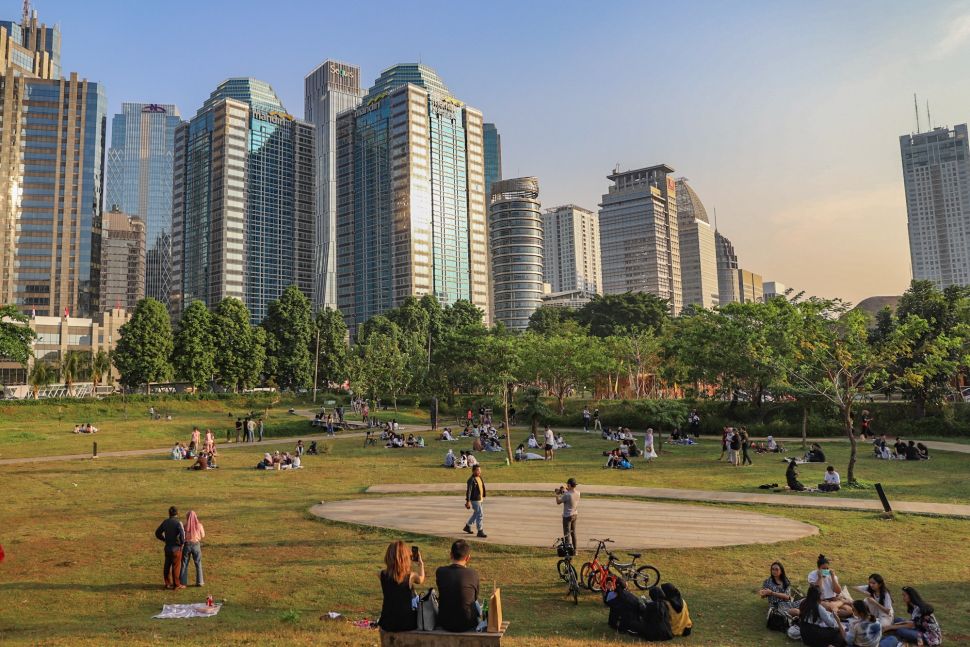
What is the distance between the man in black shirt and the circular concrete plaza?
25.2ft

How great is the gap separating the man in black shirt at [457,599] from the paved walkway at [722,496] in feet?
48.9

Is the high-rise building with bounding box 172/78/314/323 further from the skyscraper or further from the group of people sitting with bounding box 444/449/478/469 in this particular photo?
the group of people sitting with bounding box 444/449/478/469

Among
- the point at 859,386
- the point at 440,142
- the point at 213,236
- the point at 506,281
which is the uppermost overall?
the point at 440,142

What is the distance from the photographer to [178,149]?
610ft

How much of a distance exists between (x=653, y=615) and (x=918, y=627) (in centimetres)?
414

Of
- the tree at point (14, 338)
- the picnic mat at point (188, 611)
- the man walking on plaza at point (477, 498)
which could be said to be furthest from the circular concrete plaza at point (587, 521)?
the tree at point (14, 338)

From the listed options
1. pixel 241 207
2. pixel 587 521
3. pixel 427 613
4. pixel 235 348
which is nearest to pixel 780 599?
pixel 427 613

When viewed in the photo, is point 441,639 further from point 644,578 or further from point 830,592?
point 830,592

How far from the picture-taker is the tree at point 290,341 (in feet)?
265

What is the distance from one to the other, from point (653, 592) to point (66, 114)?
196684mm

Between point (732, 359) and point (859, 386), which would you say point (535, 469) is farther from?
point (732, 359)

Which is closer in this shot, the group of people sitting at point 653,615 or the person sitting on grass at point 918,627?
the person sitting on grass at point 918,627

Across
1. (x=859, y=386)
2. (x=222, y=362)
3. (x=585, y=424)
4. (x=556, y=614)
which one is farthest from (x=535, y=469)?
(x=222, y=362)

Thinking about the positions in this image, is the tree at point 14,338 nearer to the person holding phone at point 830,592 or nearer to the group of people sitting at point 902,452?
the person holding phone at point 830,592
